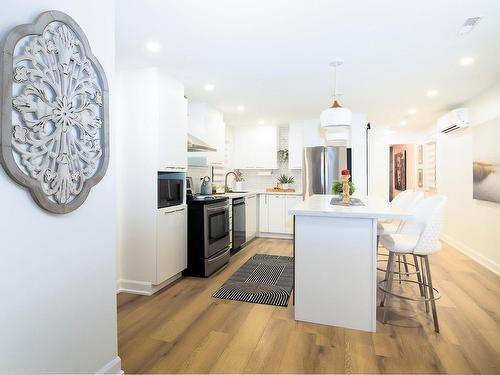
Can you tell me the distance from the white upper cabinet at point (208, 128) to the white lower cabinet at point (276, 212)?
1297mm

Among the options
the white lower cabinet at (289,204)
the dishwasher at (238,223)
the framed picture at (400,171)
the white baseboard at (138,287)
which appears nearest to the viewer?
the white baseboard at (138,287)

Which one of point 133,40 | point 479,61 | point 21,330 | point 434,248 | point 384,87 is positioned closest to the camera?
point 21,330

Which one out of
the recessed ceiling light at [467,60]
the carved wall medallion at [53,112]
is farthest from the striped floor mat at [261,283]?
the recessed ceiling light at [467,60]

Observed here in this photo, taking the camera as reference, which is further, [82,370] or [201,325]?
[201,325]

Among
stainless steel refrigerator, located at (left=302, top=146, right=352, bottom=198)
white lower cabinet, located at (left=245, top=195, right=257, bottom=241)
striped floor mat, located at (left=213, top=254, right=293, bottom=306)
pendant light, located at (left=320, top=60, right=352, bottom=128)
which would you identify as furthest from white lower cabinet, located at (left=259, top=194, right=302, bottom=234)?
pendant light, located at (left=320, top=60, right=352, bottom=128)

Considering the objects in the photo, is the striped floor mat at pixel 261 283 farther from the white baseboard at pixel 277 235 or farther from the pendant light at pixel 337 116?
the pendant light at pixel 337 116

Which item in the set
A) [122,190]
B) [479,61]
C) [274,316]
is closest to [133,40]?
[122,190]

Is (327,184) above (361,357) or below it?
above

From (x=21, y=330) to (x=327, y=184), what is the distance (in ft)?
15.7

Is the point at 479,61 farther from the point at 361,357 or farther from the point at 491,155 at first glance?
the point at 361,357

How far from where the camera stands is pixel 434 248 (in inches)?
86.7

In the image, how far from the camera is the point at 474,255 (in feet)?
13.8

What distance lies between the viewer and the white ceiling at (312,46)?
1974 mm

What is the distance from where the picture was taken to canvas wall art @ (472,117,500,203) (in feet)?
11.6
